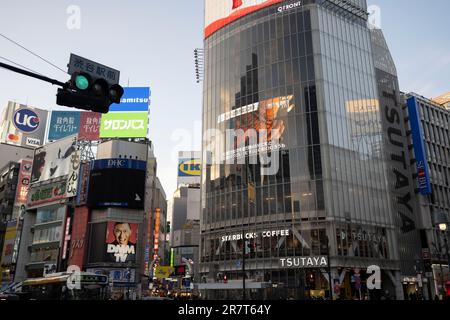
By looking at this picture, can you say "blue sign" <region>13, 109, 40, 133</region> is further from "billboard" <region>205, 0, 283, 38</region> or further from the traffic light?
the traffic light

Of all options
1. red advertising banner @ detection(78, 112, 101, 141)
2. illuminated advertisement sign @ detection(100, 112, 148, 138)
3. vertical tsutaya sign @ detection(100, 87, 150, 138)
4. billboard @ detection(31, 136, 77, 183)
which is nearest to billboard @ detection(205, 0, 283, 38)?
vertical tsutaya sign @ detection(100, 87, 150, 138)

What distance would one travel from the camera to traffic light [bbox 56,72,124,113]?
6736 mm

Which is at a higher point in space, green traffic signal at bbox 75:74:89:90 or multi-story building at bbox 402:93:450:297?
multi-story building at bbox 402:93:450:297

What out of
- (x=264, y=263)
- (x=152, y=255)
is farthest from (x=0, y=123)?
(x=264, y=263)

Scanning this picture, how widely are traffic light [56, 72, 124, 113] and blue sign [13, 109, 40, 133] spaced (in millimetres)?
116491

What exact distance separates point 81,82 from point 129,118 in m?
74.3

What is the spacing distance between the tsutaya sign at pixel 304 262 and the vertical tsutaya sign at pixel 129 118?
3602 cm

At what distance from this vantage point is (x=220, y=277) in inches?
2510

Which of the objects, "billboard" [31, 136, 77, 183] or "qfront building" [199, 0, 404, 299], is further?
"billboard" [31, 136, 77, 183]

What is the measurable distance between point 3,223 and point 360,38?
85448 mm

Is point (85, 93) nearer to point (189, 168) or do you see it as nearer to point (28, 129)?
point (28, 129)

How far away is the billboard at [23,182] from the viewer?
90625mm

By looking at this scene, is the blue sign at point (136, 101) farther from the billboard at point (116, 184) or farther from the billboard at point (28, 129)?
the billboard at point (28, 129)
